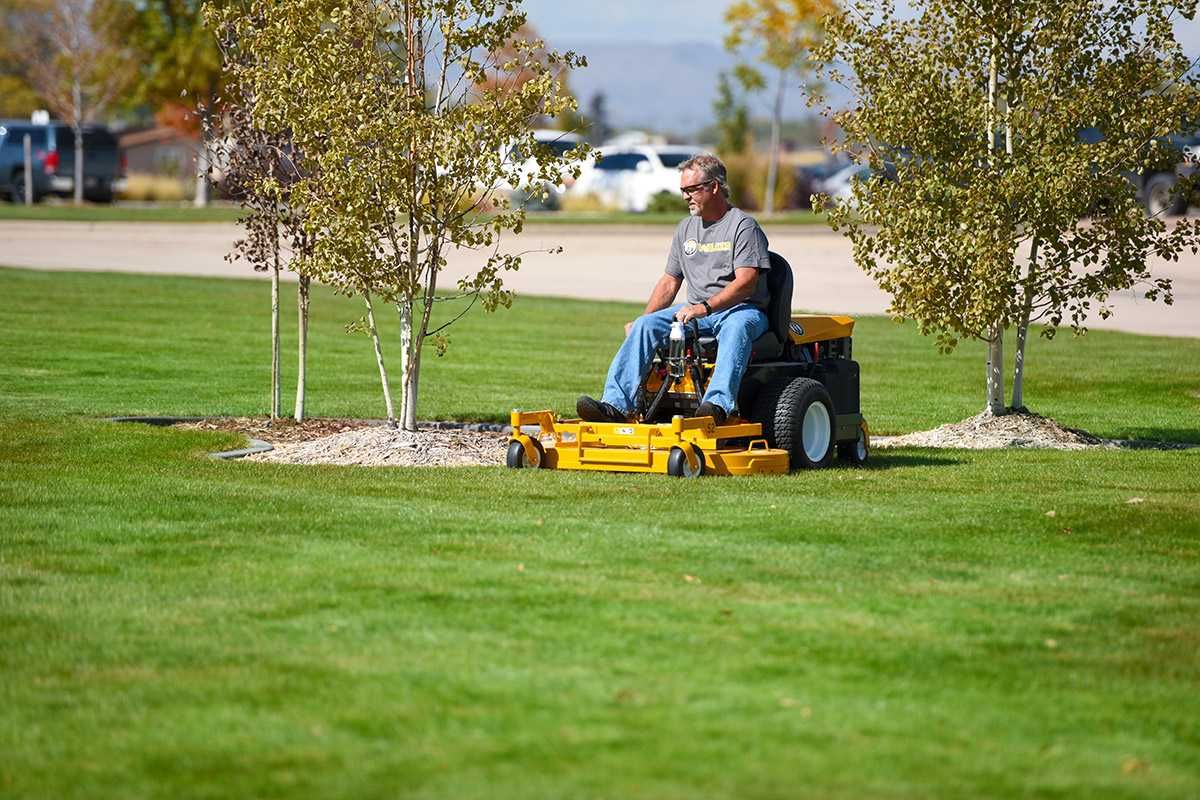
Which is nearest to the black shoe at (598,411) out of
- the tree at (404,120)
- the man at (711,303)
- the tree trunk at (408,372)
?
the man at (711,303)

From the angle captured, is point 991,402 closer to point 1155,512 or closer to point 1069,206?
point 1069,206

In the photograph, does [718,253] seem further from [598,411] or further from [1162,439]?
[1162,439]

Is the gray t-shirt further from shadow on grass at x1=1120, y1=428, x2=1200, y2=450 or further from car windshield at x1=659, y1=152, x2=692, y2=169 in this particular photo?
car windshield at x1=659, y1=152, x2=692, y2=169

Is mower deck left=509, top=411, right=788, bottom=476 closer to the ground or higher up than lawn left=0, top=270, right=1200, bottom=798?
higher up

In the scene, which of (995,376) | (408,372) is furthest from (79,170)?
(408,372)

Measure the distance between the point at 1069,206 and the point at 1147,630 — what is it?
6.09 metres

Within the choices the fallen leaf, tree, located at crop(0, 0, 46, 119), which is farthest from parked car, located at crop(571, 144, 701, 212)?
the fallen leaf

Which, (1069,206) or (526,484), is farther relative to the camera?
(1069,206)

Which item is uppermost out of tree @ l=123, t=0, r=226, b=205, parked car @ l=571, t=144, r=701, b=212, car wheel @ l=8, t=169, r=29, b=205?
tree @ l=123, t=0, r=226, b=205

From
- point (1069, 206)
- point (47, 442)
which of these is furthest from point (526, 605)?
point (1069, 206)

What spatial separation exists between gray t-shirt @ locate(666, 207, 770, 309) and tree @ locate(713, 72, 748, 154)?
4614 centimetres

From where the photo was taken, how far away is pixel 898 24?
12.9 meters

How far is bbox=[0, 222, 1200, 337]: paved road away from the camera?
25500 millimetres

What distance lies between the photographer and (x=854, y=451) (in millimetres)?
11312
